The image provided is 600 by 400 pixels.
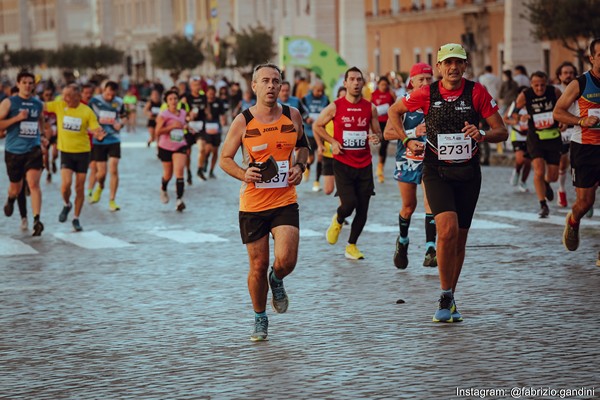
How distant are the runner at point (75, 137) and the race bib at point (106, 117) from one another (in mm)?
3048

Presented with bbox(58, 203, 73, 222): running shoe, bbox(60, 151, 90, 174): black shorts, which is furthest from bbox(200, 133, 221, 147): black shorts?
bbox(60, 151, 90, 174): black shorts

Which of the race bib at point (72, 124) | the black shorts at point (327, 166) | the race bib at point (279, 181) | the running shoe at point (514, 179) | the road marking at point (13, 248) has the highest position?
the race bib at point (279, 181)

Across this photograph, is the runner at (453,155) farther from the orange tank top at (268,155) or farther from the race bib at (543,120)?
the race bib at (543,120)

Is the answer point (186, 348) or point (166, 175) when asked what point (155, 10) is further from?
point (186, 348)

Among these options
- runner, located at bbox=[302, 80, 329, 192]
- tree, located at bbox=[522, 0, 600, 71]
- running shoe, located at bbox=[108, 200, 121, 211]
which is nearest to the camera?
running shoe, located at bbox=[108, 200, 121, 211]

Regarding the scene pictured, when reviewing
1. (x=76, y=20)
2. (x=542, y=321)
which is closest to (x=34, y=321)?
(x=542, y=321)

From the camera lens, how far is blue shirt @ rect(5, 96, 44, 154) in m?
17.3

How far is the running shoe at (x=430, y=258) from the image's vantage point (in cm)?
1358

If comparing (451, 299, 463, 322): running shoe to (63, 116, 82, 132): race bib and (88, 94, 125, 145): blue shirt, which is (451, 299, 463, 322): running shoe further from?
(88, 94, 125, 145): blue shirt

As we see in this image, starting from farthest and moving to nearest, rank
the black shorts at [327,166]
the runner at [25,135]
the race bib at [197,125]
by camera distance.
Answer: the race bib at [197,125] → the black shorts at [327,166] → the runner at [25,135]

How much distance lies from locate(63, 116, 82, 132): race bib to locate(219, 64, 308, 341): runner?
8.70 meters

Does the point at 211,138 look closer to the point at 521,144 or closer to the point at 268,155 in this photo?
the point at 521,144

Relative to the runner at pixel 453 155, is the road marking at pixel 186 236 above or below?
below

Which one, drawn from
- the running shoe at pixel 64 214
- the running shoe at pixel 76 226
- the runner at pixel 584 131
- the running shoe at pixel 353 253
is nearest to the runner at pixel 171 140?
the running shoe at pixel 64 214
